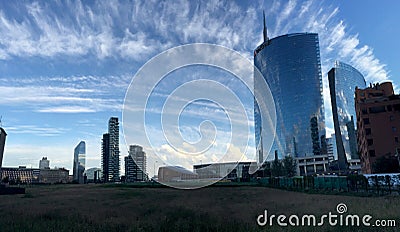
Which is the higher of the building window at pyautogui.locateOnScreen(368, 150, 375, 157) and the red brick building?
the red brick building

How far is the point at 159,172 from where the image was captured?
3821 inches

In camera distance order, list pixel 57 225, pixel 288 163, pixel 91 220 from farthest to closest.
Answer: pixel 288 163, pixel 91 220, pixel 57 225

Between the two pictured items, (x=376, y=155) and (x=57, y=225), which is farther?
(x=376, y=155)

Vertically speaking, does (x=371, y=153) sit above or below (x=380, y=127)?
below

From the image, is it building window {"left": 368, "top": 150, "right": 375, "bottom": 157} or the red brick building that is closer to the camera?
the red brick building

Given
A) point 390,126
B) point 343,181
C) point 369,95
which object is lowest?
point 343,181

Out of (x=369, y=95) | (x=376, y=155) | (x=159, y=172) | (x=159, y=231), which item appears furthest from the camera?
(x=369, y=95)

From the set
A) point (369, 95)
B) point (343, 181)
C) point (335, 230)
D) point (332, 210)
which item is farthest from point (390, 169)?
point (335, 230)

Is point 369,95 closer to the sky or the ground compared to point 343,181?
closer to the sky

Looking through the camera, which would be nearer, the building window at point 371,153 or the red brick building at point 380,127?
the red brick building at point 380,127

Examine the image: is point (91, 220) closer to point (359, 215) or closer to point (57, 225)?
point (57, 225)

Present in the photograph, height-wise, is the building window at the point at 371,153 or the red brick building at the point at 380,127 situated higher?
the red brick building at the point at 380,127

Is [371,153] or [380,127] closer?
[371,153]

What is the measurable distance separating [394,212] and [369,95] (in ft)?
→ 405
